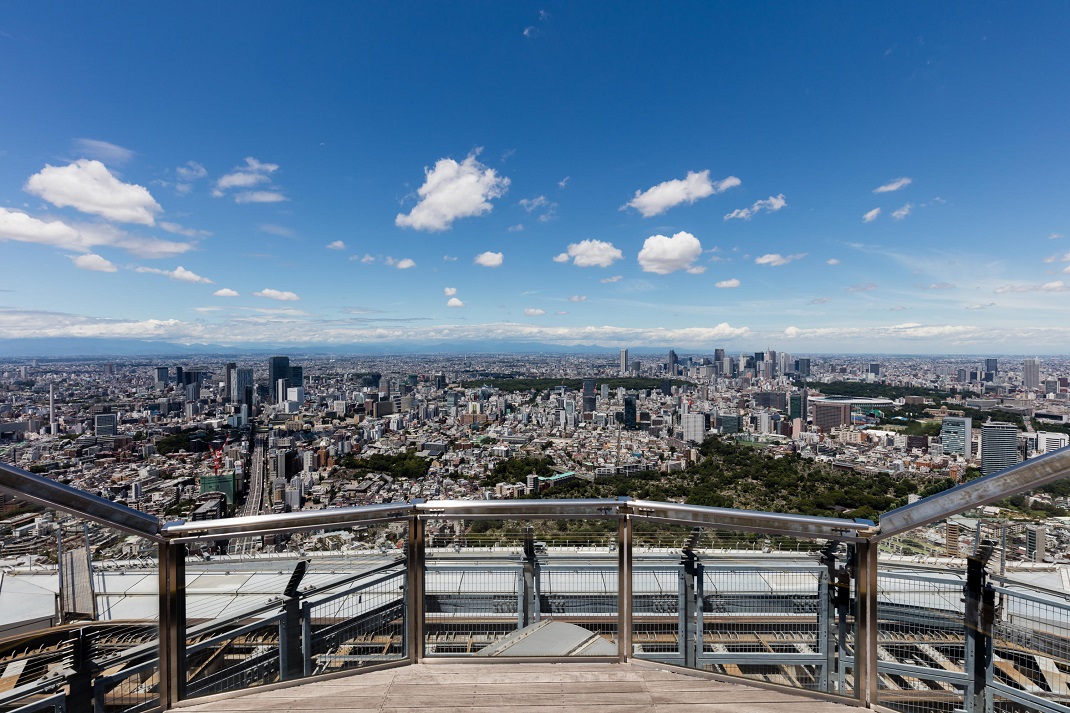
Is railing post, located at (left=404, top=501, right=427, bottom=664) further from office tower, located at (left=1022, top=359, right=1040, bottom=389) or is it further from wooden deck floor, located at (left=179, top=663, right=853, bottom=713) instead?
office tower, located at (left=1022, top=359, right=1040, bottom=389)

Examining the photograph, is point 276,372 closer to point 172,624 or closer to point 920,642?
Result: point 172,624

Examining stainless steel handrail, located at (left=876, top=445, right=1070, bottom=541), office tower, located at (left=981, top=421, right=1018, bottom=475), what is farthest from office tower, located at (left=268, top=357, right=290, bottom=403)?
office tower, located at (left=981, top=421, right=1018, bottom=475)

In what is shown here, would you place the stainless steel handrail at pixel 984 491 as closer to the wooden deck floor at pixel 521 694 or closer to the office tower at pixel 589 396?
the wooden deck floor at pixel 521 694

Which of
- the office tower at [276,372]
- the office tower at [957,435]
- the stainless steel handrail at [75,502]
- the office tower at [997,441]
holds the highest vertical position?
the stainless steel handrail at [75,502]

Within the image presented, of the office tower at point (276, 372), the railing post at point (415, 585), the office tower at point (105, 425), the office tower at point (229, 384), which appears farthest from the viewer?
the office tower at point (276, 372)

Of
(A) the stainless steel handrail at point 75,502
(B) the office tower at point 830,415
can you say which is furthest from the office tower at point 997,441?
(A) the stainless steel handrail at point 75,502

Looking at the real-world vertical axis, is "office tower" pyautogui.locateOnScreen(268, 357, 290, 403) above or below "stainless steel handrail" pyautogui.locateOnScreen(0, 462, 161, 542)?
below

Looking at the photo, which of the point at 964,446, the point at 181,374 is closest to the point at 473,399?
the point at 181,374
